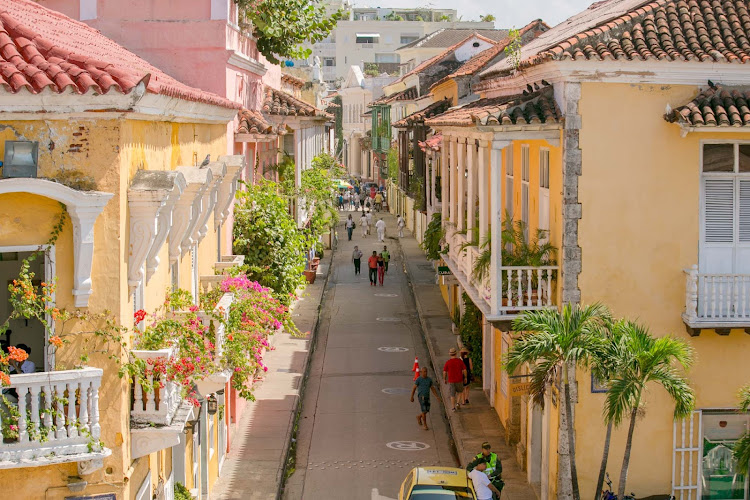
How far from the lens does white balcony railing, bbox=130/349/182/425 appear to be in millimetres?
10602

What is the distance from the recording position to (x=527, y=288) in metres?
16.2

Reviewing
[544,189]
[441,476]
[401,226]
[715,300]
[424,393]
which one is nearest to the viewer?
[441,476]

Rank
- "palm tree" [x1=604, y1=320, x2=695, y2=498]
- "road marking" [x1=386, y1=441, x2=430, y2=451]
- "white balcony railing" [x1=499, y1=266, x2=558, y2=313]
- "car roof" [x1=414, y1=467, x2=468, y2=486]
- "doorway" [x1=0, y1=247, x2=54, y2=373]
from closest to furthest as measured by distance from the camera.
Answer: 1. "doorway" [x1=0, y1=247, x2=54, y2=373]
2. "palm tree" [x1=604, y1=320, x2=695, y2=498]
3. "car roof" [x1=414, y1=467, x2=468, y2=486]
4. "white balcony railing" [x1=499, y1=266, x2=558, y2=313]
5. "road marking" [x1=386, y1=441, x2=430, y2=451]

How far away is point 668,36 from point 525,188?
5.01 metres

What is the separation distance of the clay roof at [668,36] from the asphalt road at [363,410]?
7.69 m

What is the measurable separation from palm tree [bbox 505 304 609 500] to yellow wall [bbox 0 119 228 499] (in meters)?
5.57

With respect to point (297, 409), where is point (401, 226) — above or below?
above

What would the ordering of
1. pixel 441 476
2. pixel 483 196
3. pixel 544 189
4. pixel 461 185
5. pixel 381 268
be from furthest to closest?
pixel 381 268
pixel 461 185
pixel 483 196
pixel 544 189
pixel 441 476

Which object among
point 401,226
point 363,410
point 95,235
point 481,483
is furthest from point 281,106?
A: point 401,226

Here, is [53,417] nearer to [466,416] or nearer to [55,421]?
[55,421]

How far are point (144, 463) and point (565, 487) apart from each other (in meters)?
6.50

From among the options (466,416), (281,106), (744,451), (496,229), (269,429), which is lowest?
(269,429)

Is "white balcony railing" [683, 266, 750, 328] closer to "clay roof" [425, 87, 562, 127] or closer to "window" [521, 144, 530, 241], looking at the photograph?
"clay roof" [425, 87, 562, 127]

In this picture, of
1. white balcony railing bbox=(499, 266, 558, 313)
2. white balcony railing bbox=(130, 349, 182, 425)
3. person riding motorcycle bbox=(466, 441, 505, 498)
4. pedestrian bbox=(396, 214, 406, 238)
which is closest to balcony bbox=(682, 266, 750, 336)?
white balcony railing bbox=(499, 266, 558, 313)
